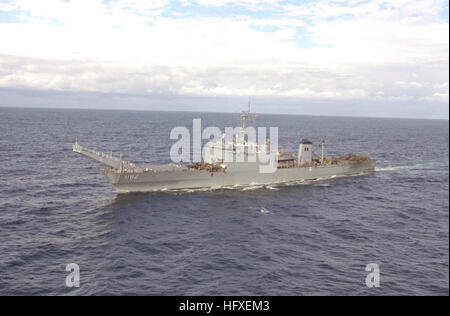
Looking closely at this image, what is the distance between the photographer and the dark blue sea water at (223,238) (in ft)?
72.0

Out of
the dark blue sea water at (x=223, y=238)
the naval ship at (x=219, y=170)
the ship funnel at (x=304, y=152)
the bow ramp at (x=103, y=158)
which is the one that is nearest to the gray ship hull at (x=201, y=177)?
the naval ship at (x=219, y=170)

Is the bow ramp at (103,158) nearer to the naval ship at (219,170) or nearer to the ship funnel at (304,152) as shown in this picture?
the naval ship at (219,170)

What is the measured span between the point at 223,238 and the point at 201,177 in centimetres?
1702

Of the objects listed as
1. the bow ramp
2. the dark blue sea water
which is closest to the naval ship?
the bow ramp

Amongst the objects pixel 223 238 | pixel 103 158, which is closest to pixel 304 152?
pixel 223 238

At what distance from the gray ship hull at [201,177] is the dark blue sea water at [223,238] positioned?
178 centimetres

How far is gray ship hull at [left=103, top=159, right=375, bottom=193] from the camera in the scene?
43.2m

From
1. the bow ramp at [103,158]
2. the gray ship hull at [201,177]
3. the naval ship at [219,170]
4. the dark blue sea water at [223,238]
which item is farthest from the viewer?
the gray ship hull at [201,177]

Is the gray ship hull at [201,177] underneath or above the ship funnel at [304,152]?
underneath

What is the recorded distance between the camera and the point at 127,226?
1264 inches

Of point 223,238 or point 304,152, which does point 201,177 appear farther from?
point 304,152

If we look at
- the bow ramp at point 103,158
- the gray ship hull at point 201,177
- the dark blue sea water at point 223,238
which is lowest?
the dark blue sea water at point 223,238

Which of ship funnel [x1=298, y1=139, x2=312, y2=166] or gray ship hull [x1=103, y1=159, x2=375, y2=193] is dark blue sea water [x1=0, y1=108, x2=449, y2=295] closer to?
gray ship hull [x1=103, y1=159, x2=375, y2=193]

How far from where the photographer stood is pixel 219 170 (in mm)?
47375
